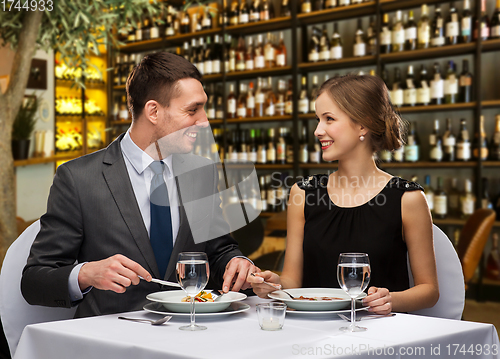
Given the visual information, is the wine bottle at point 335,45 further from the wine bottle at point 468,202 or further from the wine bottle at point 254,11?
the wine bottle at point 468,202

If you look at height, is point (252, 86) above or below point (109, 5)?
below

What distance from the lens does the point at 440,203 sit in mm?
3406

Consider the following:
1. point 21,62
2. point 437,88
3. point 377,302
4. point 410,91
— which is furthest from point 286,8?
point 377,302

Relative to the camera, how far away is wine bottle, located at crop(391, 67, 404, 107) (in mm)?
3477

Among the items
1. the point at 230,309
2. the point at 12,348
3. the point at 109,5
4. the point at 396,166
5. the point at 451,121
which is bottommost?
the point at 12,348

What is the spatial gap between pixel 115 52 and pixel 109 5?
2.31 meters

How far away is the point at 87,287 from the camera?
1101mm

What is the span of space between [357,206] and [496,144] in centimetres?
231

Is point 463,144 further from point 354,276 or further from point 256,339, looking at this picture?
point 256,339

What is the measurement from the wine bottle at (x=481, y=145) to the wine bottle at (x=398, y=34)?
0.73 meters

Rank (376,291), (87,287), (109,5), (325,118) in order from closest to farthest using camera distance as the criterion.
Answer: (376,291), (87,287), (325,118), (109,5)

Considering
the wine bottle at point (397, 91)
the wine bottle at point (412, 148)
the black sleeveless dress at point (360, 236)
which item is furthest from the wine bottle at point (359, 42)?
the black sleeveless dress at point (360, 236)

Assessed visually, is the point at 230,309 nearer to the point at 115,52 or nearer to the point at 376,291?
the point at 376,291

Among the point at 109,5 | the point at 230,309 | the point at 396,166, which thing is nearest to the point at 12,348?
the point at 230,309
